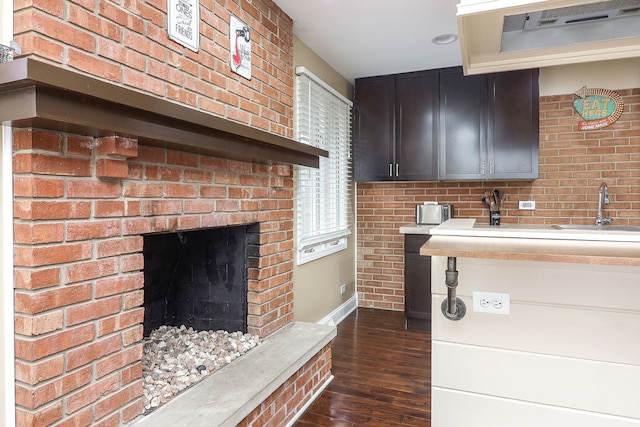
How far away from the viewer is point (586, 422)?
1538 mm

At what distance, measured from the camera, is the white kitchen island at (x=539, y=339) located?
148cm

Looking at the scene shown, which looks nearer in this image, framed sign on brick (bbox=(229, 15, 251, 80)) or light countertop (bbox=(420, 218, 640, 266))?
light countertop (bbox=(420, 218, 640, 266))

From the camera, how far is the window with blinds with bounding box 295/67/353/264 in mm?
3176

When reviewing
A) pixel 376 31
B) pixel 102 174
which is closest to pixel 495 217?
pixel 376 31

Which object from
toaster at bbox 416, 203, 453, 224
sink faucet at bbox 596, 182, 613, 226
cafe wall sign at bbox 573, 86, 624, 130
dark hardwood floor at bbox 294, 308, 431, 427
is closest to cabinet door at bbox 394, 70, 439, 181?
toaster at bbox 416, 203, 453, 224

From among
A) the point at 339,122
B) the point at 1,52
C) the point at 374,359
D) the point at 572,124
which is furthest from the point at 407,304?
the point at 1,52

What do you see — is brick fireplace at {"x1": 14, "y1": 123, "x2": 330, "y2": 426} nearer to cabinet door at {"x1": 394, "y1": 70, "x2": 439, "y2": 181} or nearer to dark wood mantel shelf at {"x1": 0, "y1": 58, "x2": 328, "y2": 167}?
dark wood mantel shelf at {"x1": 0, "y1": 58, "x2": 328, "y2": 167}

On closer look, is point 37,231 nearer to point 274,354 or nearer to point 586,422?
point 274,354

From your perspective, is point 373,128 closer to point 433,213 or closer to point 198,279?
point 433,213

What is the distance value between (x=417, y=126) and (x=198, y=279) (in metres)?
2.62

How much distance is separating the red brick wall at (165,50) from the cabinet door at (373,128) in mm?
1584

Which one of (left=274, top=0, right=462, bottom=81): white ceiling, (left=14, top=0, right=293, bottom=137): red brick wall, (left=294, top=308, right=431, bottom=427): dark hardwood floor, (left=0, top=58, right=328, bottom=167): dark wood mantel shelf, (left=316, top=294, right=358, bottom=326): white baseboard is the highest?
(left=274, top=0, right=462, bottom=81): white ceiling

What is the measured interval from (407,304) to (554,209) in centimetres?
171

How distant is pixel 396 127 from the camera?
13.5ft
